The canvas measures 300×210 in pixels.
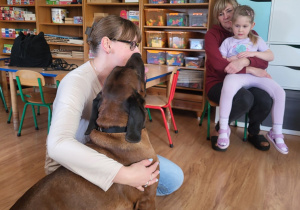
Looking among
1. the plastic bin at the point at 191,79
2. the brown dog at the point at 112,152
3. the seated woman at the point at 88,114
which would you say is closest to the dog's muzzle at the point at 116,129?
the brown dog at the point at 112,152

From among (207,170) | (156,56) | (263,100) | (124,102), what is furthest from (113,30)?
(156,56)

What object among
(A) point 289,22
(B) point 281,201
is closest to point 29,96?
(B) point 281,201

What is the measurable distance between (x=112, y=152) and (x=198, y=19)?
296 centimetres

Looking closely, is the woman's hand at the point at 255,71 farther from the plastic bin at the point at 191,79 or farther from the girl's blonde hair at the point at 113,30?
the girl's blonde hair at the point at 113,30

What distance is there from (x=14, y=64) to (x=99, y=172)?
2.74m

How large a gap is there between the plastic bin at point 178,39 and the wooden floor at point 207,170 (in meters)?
1.21

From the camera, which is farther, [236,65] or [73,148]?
[236,65]

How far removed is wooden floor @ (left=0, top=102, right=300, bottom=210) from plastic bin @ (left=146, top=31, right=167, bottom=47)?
128 centimetres

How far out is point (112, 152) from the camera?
A: 46.4 inches

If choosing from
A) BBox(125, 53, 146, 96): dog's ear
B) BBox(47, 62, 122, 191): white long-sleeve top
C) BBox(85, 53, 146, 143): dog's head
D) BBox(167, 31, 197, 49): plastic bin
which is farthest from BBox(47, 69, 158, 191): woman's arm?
BBox(167, 31, 197, 49): plastic bin

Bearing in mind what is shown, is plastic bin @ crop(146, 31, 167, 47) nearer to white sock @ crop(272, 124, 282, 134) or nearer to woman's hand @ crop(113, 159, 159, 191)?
white sock @ crop(272, 124, 282, 134)

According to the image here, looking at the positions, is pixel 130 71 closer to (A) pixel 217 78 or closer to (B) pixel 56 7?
(A) pixel 217 78

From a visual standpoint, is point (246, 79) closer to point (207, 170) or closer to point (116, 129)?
point (207, 170)

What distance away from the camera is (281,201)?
1.94 m
